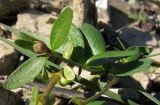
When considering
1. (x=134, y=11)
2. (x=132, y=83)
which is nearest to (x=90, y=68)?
(x=132, y=83)

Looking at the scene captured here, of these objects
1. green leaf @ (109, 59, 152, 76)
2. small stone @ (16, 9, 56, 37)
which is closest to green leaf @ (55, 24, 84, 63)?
green leaf @ (109, 59, 152, 76)

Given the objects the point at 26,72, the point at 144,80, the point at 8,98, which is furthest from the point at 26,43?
the point at 144,80

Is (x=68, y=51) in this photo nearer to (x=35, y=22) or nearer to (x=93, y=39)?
(x=93, y=39)

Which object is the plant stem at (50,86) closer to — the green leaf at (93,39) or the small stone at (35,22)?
the green leaf at (93,39)

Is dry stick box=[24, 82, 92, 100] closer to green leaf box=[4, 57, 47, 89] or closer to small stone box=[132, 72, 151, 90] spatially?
green leaf box=[4, 57, 47, 89]

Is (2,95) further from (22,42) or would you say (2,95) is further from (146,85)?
(146,85)

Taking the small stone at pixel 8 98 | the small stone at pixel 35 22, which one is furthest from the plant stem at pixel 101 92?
the small stone at pixel 35 22
